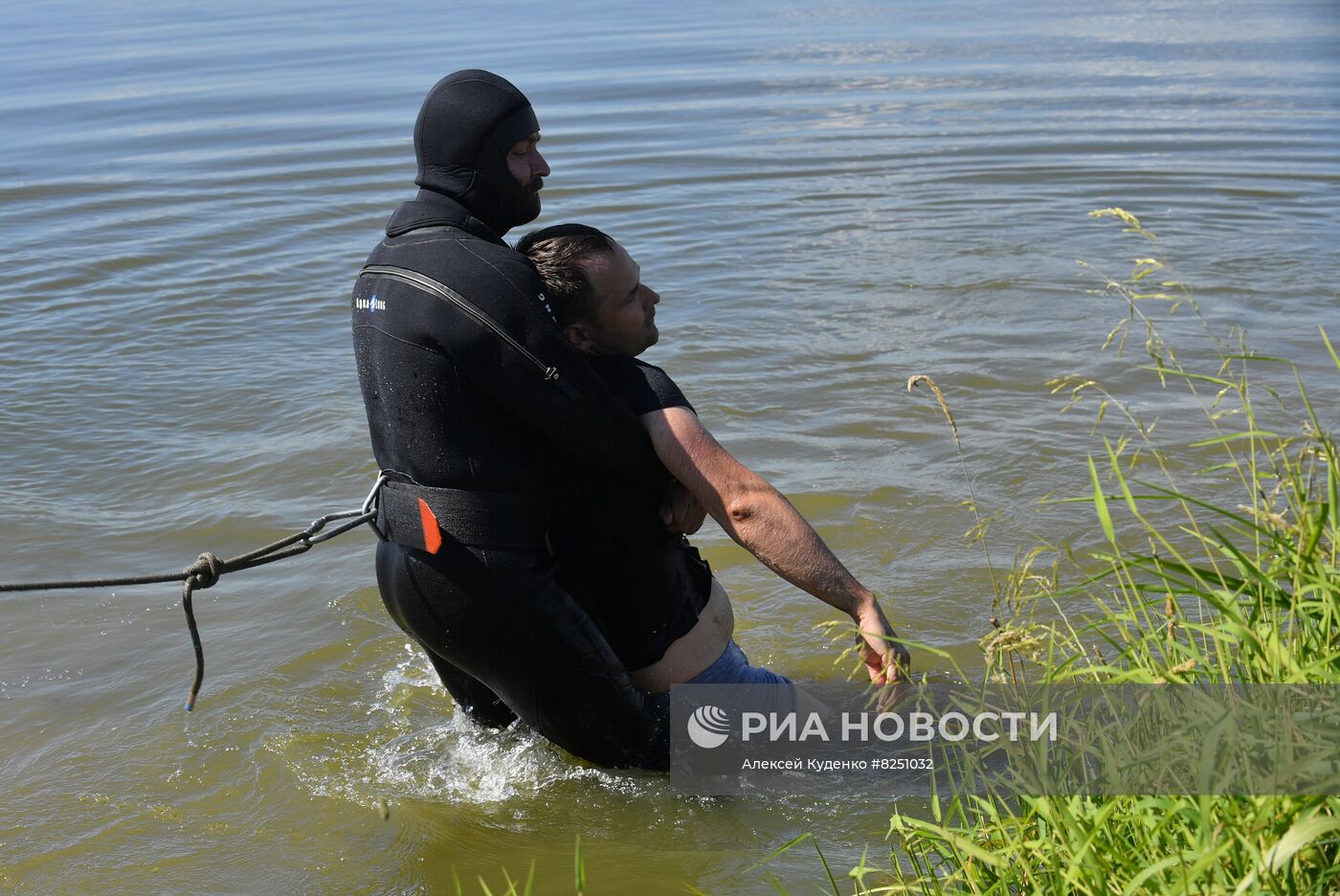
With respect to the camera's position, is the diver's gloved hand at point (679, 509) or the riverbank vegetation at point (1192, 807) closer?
the riverbank vegetation at point (1192, 807)

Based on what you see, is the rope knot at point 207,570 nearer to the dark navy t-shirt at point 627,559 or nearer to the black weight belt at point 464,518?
the black weight belt at point 464,518

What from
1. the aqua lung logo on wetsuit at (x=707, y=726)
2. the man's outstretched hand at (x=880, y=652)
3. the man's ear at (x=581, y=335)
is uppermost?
the man's ear at (x=581, y=335)

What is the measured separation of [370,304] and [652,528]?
3.31 feet

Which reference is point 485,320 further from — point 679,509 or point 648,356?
point 648,356

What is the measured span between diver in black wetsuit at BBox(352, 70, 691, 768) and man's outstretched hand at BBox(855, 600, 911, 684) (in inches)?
26.8

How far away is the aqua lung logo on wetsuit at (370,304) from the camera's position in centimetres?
355

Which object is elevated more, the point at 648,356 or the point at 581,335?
the point at 581,335

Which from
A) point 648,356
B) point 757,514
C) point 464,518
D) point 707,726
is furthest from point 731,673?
point 648,356

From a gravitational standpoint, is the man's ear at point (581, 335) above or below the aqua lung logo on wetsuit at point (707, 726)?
above

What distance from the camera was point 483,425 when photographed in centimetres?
354

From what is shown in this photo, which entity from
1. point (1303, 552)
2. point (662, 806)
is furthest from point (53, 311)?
point (1303, 552)

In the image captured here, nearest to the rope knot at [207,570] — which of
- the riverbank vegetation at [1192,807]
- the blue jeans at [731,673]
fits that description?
the blue jeans at [731,673]

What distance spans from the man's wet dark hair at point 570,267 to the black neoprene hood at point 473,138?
138mm

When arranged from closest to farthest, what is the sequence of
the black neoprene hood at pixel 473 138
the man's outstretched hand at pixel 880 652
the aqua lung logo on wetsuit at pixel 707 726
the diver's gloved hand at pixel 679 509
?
1. the man's outstretched hand at pixel 880 652
2. the black neoprene hood at pixel 473 138
3. the diver's gloved hand at pixel 679 509
4. the aqua lung logo on wetsuit at pixel 707 726
